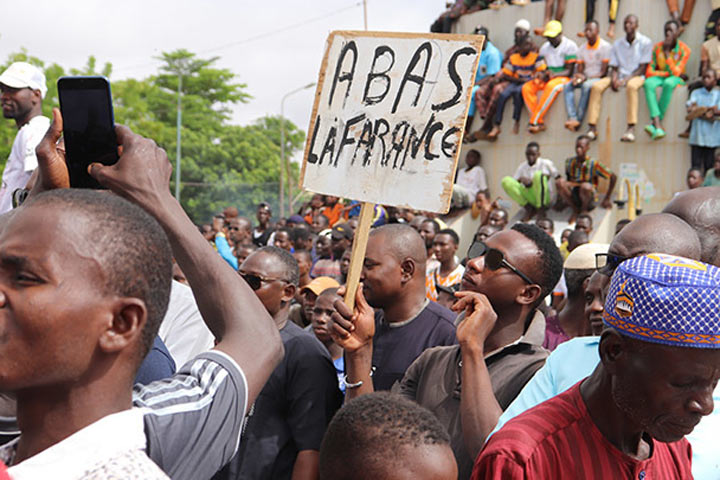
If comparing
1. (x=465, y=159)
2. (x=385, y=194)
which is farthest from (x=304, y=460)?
(x=465, y=159)

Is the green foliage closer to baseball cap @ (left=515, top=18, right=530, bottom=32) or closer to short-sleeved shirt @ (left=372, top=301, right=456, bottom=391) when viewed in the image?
baseball cap @ (left=515, top=18, right=530, bottom=32)

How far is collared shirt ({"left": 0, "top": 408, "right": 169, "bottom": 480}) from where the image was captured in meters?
1.44

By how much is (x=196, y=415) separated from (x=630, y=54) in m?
14.8

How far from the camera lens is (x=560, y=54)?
16.0m

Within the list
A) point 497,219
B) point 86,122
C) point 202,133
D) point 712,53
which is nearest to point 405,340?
point 86,122

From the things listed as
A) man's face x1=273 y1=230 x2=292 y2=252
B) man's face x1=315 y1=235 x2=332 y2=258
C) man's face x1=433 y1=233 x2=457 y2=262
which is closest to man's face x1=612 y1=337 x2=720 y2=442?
man's face x1=433 y1=233 x2=457 y2=262

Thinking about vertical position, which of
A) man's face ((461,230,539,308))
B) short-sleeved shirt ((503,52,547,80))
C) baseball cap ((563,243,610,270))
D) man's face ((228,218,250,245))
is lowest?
man's face ((228,218,250,245))

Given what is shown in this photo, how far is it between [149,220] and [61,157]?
74 cm

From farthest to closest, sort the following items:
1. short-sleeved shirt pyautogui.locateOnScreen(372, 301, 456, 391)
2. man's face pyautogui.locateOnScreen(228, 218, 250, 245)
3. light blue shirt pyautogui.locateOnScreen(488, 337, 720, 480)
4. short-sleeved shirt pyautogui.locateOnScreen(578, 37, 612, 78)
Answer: short-sleeved shirt pyautogui.locateOnScreen(578, 37, 612, 78), man's face pyautogui.locateOnScreen(228, 218, 250, 245), short-sleeved shirt pyautogui.locateOnScreen(372, 301, 456, 391), light blue shirt pyautogui.locateOnScreen(488, 337, 720, 480)

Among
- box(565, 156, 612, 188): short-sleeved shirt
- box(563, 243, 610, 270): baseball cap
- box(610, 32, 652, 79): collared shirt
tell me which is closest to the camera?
box(563, 243, 610, 270): baseball cap

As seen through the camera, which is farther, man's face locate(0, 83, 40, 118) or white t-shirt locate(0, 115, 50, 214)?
man's face locate(0, 83, 40, 118)

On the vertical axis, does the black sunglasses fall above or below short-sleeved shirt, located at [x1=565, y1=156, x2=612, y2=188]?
above

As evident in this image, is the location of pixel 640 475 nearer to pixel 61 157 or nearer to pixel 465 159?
pixel 61 157

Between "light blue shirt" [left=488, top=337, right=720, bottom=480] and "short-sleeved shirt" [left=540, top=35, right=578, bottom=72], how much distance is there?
1386 centimetres
